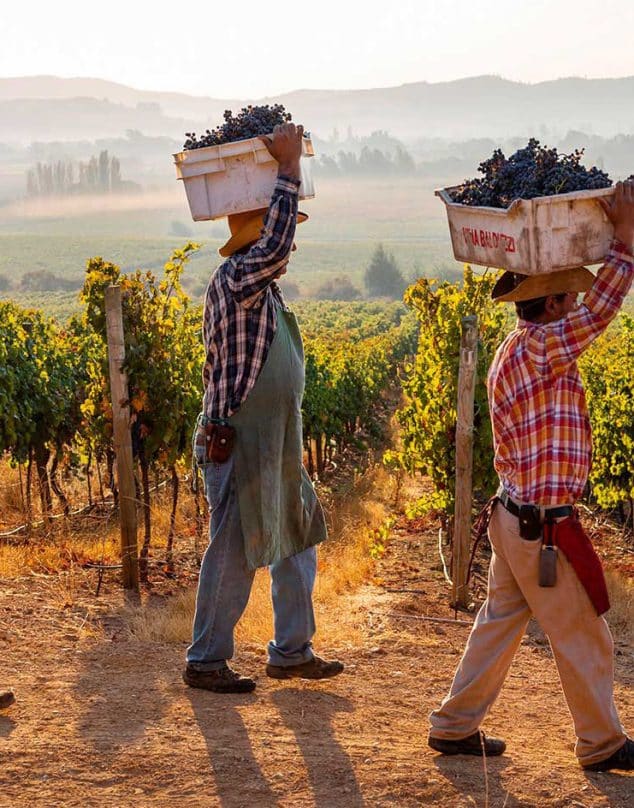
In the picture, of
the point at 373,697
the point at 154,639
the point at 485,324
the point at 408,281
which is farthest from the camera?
the point at 408,281

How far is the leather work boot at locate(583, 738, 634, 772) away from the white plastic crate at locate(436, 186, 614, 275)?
5.56 feet

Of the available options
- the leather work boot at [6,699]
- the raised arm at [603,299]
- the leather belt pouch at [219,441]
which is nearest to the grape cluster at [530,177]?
the raised arm at [603,299]

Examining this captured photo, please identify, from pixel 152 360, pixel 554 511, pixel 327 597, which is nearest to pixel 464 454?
pixel 327 597

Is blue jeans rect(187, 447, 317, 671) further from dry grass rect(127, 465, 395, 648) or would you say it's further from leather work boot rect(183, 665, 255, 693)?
dry grass rect(127, 465, 395, 648)

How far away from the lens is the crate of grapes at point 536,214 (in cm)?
344

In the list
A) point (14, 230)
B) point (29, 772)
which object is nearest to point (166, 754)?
point (29, 772)

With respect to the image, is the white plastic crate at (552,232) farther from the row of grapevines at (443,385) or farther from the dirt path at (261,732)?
the row of grapevines at (443,385)

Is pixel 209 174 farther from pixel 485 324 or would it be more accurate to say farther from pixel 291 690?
pixel 485 324

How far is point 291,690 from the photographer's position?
484 centimetres

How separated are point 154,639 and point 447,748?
222 cm

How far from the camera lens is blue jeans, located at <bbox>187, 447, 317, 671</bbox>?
466 centimetres

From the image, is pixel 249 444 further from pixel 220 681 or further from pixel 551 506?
pixel 551 506

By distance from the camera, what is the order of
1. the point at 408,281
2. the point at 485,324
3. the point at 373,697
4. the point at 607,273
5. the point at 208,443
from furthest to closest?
the point at 408,281
the point at 485,324
the point at 373,697
the point at 208,443
the point at 607,273

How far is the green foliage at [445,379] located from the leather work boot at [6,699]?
177 inches
